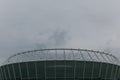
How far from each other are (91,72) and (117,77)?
954cm

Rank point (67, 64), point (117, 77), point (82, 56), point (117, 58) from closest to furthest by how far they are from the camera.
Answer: point (67, 64) → point (82, 56) → point (117, 77) → point (117, 58)

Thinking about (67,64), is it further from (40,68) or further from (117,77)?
(117,77)

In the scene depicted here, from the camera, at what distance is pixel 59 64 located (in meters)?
52.0

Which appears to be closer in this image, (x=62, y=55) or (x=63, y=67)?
(x=63, y=67)

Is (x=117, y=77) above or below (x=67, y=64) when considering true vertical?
below

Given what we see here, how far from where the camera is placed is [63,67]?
5194 cm

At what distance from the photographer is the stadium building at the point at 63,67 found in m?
52.1

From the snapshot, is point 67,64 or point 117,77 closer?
point 67,64

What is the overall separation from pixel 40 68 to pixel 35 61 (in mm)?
1852

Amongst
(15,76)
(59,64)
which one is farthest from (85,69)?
(15,76)

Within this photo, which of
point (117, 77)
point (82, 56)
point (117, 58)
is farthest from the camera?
point (117, 58)

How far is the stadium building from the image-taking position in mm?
52094

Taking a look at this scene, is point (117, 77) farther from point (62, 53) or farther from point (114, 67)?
point (62, 53)

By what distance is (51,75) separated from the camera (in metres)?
53.0
